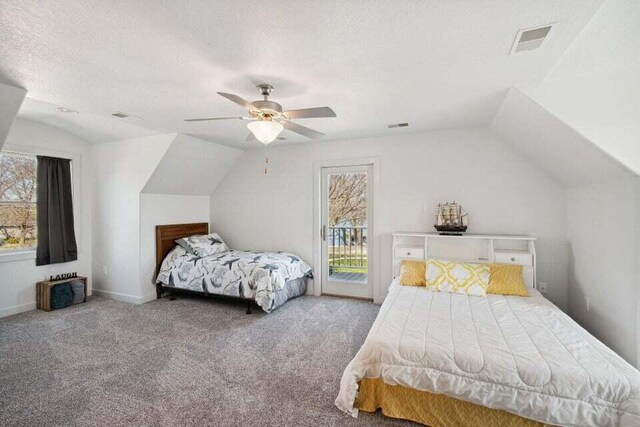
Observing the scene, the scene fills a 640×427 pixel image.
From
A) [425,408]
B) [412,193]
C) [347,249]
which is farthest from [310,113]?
[347,249]

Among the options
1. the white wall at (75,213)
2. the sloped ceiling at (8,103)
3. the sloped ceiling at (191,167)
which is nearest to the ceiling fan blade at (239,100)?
the sloped ceiling at (8,103)

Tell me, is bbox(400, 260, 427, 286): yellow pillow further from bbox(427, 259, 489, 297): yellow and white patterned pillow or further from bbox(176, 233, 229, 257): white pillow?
bbox(176, 233, 229, 257): white pillow

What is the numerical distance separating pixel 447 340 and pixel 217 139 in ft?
12.5

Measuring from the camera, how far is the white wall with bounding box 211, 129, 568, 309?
3.45 metres

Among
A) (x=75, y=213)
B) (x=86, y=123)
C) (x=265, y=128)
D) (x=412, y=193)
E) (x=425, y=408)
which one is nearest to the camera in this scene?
(x=425, y=408)

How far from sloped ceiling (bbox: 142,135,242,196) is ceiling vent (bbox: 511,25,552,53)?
3.79 meters

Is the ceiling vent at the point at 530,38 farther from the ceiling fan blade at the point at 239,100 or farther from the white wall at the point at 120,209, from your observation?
the white wall at the point at 120,209

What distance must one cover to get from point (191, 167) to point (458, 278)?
4.01m

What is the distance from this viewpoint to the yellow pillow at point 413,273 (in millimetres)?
3312

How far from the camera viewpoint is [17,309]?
3.79m

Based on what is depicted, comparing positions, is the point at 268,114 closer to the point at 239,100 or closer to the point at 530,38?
the point at 239,100

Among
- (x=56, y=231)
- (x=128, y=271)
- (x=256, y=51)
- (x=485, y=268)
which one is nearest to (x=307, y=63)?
(x=256, y=51)

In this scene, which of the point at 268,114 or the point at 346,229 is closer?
the point at 268,114

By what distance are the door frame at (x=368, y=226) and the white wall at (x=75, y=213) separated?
11.7 feet
